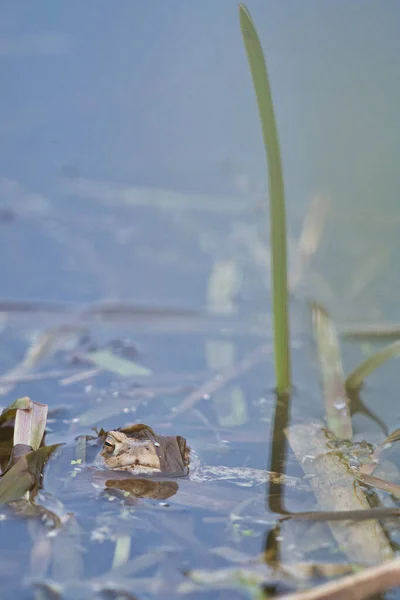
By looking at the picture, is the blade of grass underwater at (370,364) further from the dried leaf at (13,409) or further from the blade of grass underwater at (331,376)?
the dried leaf at (13,409)

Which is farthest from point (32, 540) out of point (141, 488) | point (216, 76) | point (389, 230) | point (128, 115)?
point (216, 76)

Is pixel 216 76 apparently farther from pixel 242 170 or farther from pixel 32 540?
pixel 32 540

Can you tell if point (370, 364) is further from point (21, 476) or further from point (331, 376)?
point (21, 476)

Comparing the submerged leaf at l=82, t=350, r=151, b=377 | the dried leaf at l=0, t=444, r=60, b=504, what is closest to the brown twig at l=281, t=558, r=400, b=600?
the dried leaf at l=0, t=444, r=60, b=504

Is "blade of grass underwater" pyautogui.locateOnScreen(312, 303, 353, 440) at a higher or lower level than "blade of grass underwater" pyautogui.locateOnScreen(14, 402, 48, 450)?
higher

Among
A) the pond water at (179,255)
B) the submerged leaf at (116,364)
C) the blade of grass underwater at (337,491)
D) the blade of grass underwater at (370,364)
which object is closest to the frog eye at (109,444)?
the pond water at (179,255)

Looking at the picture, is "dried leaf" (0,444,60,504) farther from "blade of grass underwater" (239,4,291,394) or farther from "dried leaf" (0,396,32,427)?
"blade of grass underwater" (239,4,291,394)
